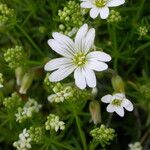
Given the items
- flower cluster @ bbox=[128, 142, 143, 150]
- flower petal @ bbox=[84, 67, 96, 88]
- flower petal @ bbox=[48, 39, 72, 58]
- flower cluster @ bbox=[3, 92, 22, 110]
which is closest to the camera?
flower petal @ bbox=[84, 67, 96, 88]

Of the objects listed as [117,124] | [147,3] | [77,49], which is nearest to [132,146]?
[117,124]

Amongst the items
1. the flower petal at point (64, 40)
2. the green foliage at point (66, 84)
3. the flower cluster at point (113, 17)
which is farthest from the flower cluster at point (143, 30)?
the flower petal at point (64, 40)

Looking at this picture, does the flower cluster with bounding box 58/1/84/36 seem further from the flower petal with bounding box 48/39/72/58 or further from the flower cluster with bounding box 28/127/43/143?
the flower cluster with bounding box 28/127/43/143

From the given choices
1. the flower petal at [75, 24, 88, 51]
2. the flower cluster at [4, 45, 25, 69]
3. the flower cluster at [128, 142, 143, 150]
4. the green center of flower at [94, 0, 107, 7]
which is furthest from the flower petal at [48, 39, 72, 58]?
the flower cluster at [128, 142, 143, 150]

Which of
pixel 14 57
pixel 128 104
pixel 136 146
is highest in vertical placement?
pixel 14 57

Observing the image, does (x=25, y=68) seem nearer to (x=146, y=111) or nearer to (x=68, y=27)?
(x=68, y=27)

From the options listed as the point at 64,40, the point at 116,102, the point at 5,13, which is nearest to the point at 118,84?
the point at 116,102

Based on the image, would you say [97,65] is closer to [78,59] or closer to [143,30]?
[78,59]
